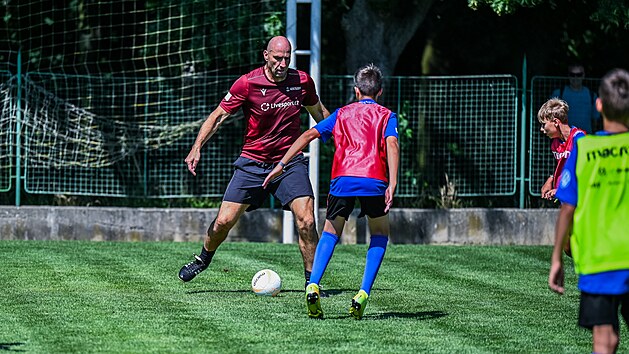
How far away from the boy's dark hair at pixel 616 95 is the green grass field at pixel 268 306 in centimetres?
211

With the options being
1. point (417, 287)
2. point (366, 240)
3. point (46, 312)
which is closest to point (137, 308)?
point (46, 312)

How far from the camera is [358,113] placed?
9.02 m

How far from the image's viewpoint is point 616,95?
616 centimetres

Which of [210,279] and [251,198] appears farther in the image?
[210,279]

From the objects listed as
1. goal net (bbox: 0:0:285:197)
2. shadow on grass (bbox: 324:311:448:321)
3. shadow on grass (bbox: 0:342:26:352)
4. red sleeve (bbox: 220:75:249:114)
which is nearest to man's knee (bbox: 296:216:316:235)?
red sleeve (bbox: 220:75:249:114)

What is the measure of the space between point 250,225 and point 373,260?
22.9 ft

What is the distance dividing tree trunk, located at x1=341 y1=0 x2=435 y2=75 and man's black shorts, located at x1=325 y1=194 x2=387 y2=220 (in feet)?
27.8

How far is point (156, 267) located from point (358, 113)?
12.9 feet

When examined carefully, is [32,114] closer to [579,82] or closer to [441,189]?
[441,189]

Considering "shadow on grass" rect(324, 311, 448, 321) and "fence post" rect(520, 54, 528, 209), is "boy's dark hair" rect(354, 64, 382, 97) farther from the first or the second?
"fence post" rect(520, 54, 528, 209)

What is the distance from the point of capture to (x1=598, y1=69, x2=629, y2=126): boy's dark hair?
6.15 meters

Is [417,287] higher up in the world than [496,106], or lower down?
lower down

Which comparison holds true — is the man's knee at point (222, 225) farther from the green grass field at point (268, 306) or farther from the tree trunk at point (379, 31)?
the tree trunk at point (379, 31)

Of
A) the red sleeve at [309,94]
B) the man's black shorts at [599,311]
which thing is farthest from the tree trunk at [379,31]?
the man's black shorts at [599,311]
